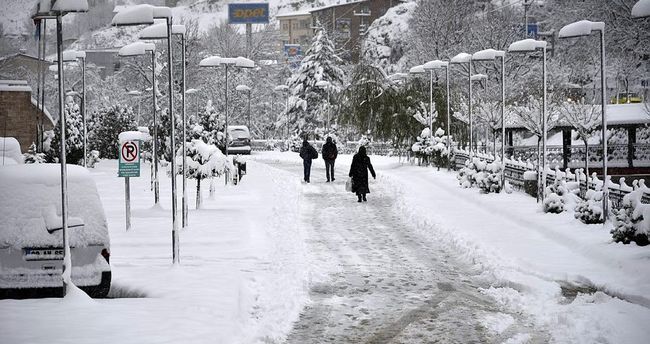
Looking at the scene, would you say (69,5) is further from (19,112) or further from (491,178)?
(19,112)

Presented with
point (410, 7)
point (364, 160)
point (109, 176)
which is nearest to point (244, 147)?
point (109, 176)

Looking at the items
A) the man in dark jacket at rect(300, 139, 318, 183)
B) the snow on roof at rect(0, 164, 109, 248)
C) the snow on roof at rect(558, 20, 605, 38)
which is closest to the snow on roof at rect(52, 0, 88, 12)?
the snow on roof at rect(0, 164, 109, 248)

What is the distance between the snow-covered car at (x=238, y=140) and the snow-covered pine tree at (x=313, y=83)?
1129cm

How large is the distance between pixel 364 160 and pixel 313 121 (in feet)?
141

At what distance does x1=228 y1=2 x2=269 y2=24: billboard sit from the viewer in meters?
98.6

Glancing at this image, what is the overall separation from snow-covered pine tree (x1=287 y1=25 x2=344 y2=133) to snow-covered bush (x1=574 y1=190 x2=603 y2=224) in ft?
159

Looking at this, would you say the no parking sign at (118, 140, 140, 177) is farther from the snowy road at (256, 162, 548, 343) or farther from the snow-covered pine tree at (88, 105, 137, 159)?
the snow-covered pine tree at (88, 105, 137, 159)

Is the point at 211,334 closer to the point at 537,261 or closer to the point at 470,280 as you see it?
the point at 470,280

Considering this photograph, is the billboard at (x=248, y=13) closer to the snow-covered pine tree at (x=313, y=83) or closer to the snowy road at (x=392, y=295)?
the snow-covered pine tree at (x=313, y=83)

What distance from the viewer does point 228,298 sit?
10422mm

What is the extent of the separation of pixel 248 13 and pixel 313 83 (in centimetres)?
3728

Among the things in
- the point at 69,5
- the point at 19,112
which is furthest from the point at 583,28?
the point at 19,112

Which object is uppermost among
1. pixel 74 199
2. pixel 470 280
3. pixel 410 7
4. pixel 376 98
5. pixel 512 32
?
pixel 410 7

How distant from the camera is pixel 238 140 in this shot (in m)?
54.4
